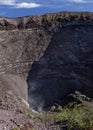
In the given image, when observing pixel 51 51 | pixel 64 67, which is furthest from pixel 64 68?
pixel 51 51

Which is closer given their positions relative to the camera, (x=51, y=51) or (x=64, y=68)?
(x=64, y=68)

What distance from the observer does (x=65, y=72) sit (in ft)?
168

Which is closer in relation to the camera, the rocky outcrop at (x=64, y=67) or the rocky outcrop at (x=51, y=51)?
the rocky outcrop at (x=64, y=67)

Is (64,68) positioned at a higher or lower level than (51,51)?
lower

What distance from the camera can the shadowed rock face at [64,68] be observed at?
1966 inches

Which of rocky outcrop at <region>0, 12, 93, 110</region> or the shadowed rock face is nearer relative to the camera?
the shadowed rock face

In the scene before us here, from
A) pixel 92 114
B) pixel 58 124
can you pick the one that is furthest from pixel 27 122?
pixel 92 114

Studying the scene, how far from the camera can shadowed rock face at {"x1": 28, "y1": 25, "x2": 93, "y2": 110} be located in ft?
164

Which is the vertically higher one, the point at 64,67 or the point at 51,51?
the point at 51,51

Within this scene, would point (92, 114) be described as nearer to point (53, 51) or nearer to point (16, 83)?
point (16, 83)

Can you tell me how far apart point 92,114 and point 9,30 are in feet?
90.6

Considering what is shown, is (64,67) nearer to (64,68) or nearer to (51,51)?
(64,68)

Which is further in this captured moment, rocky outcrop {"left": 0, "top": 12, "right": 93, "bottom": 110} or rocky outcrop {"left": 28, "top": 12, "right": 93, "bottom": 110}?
rocky outcrop {"left": 0, "top": 12, "right": 93, "bottom": 110}

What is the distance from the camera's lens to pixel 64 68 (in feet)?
169
